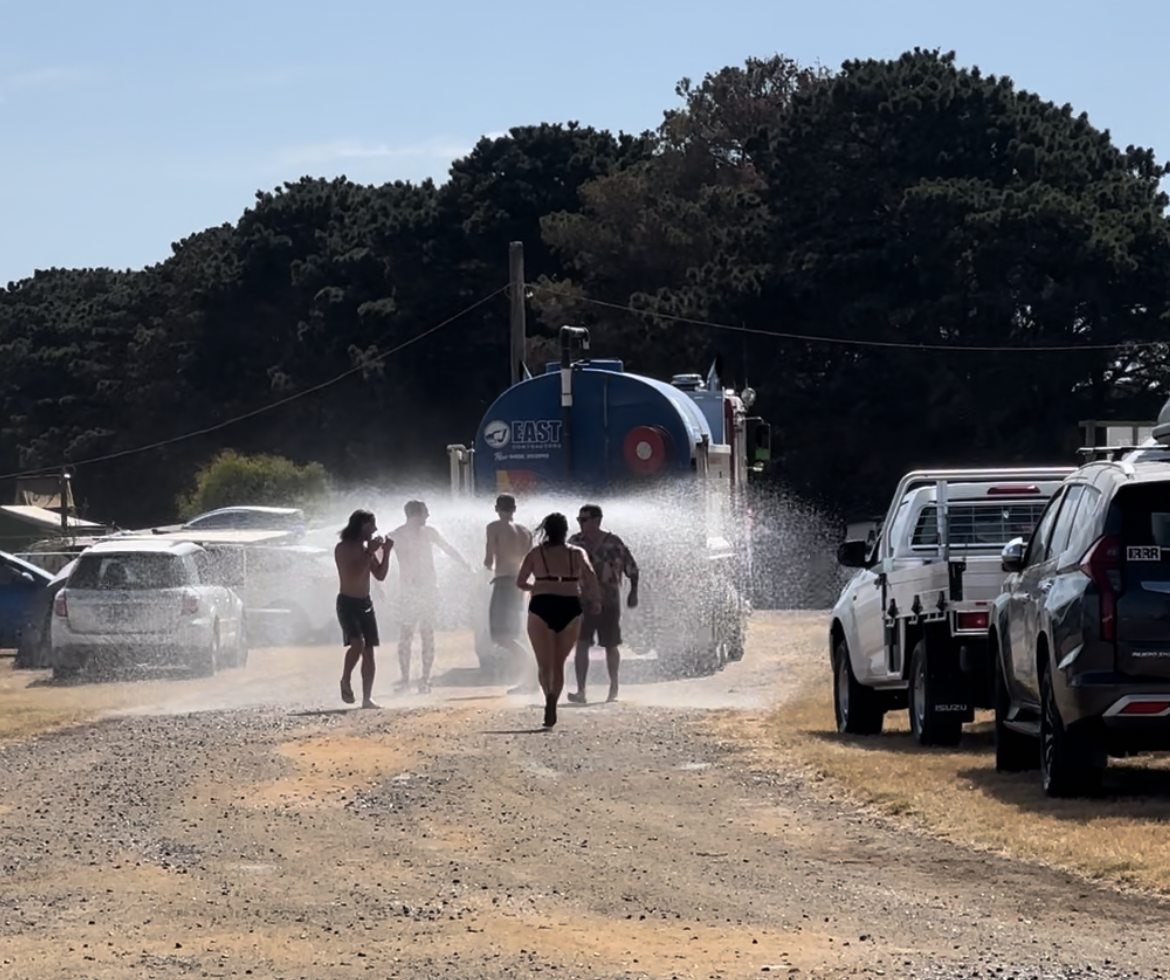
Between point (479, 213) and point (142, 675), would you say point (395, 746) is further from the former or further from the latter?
point (479, 213)

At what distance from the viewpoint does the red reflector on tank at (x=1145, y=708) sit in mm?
11570

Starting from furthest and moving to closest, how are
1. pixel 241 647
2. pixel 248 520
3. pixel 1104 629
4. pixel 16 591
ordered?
pixel 248 520 < pixel 16 591 < pixel 241 647 < pixel 1104 629

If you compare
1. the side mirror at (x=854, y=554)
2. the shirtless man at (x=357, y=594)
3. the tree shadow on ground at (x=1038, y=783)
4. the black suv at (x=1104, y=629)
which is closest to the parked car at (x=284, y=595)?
the shirtless man at (x=357, y=594)

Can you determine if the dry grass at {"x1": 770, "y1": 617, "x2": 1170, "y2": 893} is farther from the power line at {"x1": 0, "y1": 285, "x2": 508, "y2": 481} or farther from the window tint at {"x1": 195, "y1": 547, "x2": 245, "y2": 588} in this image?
the power line at {"x1": 0, "y1": 285, "x2": 508, "y2": 481}

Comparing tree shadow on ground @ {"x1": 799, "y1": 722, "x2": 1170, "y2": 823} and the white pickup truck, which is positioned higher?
the white pickup truck

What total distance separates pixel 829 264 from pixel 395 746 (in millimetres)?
44039

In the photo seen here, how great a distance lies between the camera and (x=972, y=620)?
15.3 meters

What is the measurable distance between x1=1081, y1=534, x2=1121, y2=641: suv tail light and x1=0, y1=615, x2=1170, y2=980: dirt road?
55.0 inches

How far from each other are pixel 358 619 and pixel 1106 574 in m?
10.0

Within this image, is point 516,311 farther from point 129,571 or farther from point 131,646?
point 131,646

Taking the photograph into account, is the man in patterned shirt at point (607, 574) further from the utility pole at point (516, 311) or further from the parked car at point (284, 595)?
the utility pole at point (516, 311)

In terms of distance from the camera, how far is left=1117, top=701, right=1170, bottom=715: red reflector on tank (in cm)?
1157

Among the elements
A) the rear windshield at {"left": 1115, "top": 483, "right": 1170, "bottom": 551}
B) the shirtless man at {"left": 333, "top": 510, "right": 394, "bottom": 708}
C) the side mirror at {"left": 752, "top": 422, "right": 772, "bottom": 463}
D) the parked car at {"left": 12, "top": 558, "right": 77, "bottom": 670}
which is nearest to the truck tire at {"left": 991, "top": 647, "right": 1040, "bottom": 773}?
the rear windshield at {"left": 1115, "top": 483, "right": 1170, "bottom": 551}

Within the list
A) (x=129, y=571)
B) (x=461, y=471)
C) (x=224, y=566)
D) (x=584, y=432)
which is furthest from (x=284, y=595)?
(x=584, y=432)
